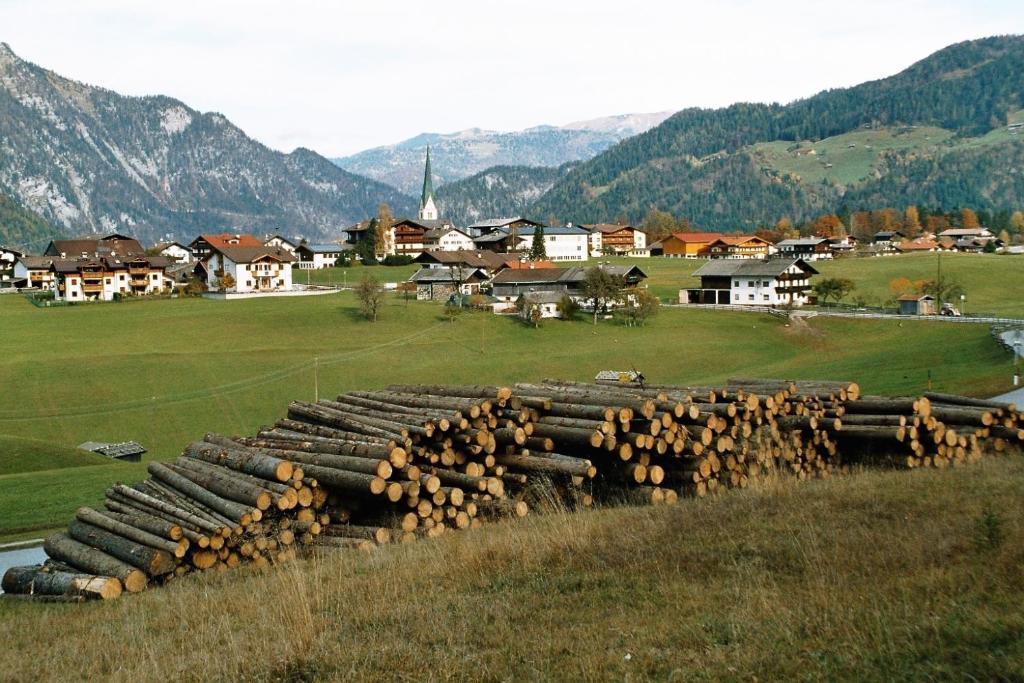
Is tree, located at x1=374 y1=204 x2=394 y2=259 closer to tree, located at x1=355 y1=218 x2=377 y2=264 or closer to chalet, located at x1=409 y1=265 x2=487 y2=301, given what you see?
tree, located at x1=355 y1=218 x2=377 y2=264

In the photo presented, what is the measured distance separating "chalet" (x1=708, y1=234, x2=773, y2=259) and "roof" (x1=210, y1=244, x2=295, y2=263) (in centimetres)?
8339

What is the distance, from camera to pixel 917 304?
88375 millimetres

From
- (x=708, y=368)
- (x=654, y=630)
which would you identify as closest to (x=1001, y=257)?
(x=708, y=368)

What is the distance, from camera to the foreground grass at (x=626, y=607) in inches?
337

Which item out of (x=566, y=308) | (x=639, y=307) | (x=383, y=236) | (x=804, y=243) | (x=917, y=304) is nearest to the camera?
(x=917, y=304)

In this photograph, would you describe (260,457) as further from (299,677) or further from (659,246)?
(659,246)

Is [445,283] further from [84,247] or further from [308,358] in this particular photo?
[84,247]

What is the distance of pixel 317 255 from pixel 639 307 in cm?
8261

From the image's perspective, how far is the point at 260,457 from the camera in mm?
18312

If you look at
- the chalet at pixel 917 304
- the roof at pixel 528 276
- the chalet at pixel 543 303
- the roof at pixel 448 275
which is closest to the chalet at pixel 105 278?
the roof at pixel 448 275

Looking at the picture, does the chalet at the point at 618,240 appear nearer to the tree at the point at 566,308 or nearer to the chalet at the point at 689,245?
the chalet at the point at 689,245

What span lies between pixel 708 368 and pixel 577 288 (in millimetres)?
32312

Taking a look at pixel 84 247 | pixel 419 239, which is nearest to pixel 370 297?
pixel 419 239

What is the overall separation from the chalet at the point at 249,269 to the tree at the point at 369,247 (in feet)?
94.2
